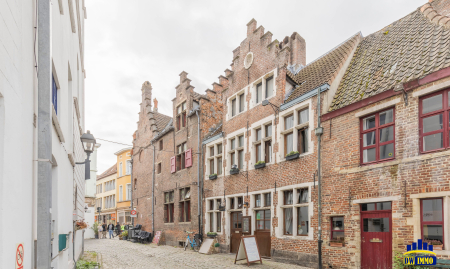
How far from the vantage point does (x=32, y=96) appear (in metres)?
3.69

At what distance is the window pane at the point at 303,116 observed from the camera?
42.0ft

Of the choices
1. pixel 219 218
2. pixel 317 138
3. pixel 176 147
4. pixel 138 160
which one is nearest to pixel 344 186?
pixel 317 138

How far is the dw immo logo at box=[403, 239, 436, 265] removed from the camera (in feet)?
26.6

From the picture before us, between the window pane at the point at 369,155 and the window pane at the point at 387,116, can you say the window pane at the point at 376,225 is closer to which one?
the window pane at the point at 369,155

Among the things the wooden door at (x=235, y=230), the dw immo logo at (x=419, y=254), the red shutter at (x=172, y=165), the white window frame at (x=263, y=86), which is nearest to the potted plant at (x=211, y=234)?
the wooden door at (x=235, y=230)

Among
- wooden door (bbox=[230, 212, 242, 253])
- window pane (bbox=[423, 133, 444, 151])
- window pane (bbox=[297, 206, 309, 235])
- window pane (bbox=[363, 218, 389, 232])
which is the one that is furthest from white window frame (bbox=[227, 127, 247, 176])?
window pane (bbox=[423, 133, 444, 151])

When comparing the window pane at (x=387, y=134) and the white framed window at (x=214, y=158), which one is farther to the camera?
the white framed window at (x=214, y=158)

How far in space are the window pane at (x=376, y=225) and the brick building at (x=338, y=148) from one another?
0.03 meters

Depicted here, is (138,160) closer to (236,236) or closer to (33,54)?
(236,236)

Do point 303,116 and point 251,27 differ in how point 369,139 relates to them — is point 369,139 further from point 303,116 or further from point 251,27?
point 251,27

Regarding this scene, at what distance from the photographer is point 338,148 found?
1112 cm

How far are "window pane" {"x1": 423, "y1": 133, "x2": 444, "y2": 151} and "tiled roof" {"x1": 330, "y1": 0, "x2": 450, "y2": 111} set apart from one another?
64.2 inches

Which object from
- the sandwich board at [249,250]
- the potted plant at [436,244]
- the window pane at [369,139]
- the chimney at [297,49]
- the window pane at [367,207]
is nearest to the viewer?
the potted plant at [436,244]
